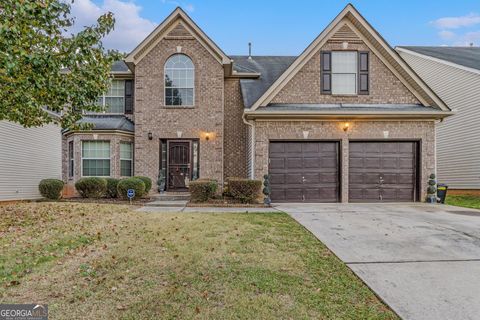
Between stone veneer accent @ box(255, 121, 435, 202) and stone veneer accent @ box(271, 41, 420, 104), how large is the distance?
42.1 inches

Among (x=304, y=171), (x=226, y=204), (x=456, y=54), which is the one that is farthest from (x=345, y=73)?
(x=456, y=54)

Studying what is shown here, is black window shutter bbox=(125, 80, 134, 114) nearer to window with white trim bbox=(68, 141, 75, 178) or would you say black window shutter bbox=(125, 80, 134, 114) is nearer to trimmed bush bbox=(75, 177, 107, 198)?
window with white trim bbox=(68, 141, 75, 178)

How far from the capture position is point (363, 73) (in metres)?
12.3

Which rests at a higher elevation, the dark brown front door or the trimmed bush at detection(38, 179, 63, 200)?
the dark brown front door

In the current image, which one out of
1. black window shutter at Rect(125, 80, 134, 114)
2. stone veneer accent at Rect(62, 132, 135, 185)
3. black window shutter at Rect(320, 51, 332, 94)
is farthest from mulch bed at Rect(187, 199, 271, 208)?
black window shutter at Rect(125, 80, 134, 114)

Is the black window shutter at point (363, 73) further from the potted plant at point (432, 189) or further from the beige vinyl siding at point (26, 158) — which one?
the beige vinyl siding at point (26, 158)

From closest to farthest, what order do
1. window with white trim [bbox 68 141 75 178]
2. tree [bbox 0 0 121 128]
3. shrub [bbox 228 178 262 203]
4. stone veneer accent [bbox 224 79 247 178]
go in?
tree [bbox 0 0 121 128] < shrub [bbox 228 178 262 203] < stone veneer accent [bbox 224 79 247 178] < window with white trim [bbox 68 141 75 178]

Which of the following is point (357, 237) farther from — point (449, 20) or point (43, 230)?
point (449, 20)

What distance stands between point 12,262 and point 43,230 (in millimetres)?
2358

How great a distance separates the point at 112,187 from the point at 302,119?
8.72 metres

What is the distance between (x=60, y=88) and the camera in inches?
294

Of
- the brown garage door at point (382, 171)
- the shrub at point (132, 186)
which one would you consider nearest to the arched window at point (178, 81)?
the shrub at point (132, 186)

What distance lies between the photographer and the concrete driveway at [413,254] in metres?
3.39

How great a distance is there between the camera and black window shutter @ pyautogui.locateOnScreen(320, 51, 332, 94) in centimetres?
1225
